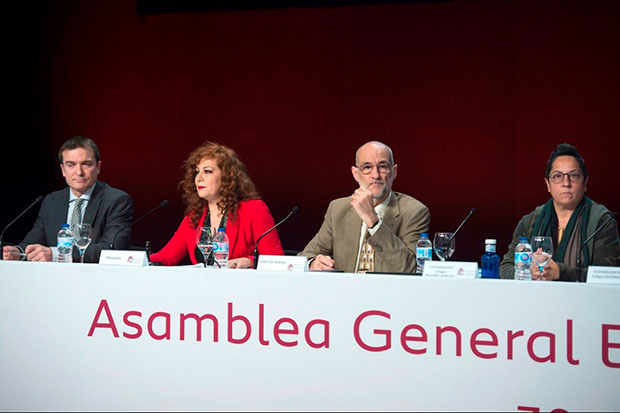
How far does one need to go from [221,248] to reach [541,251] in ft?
3.96

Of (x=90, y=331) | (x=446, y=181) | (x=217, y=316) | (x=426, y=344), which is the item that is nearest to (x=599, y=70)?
(x=446, y=181)

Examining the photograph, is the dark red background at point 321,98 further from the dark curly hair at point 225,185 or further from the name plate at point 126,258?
the name plate at point 126,258

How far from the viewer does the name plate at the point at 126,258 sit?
226 centimetres

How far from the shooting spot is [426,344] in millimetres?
1973

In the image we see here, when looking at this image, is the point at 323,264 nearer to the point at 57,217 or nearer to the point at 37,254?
the point at 37,254

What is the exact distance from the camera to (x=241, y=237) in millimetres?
3113

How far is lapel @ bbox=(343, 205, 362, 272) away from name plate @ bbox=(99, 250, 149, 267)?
1.03 meters

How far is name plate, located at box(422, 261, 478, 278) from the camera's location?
2000mm

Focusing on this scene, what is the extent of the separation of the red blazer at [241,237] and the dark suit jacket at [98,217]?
22 centimetres

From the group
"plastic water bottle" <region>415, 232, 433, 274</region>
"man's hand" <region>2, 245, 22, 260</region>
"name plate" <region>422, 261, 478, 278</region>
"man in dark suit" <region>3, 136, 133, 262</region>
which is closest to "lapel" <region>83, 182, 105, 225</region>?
"man in dark suit" <region>3, 136, 133, 262</region>

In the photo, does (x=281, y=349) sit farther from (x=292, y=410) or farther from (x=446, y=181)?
(x=446, y=181)

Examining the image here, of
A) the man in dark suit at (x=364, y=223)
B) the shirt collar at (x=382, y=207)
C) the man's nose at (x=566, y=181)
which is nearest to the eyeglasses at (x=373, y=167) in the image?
the man in dark suit at (x=364, y=223)

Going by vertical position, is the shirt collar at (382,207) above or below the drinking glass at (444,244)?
above

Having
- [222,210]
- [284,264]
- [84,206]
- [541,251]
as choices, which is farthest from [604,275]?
[84,206]
